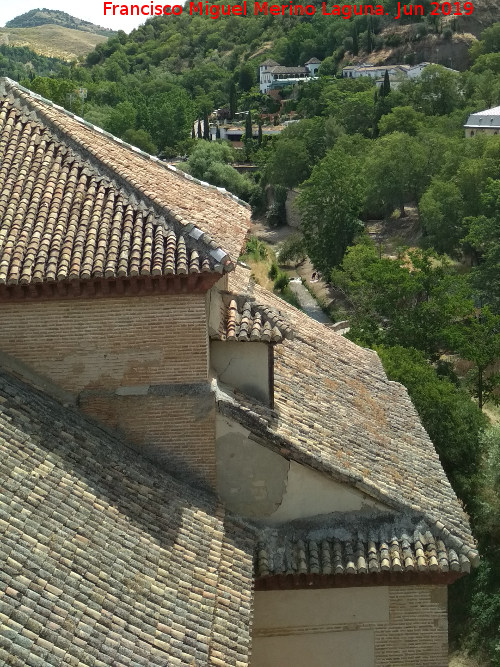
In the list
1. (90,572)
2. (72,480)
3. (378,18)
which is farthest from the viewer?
(378,18)

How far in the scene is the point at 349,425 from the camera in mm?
14922

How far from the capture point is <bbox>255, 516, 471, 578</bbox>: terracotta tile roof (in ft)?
39.9

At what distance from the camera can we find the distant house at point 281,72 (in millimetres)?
136500

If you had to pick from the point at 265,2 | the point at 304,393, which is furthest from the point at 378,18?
the point at 304,393

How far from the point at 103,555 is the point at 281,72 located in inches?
5338

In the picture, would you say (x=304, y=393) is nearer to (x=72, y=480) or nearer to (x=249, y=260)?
(x=72, y=480)

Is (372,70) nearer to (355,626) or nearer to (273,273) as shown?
(273,273)

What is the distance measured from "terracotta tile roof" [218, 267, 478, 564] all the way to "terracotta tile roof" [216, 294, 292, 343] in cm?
32

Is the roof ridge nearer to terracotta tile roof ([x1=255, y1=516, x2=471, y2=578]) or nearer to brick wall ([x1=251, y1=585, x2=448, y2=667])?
terracotta tile roof ([x1=255, y1=516, x2=471, y2=578])

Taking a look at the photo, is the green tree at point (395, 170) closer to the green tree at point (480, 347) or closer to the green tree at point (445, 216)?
the green tree at point (445, 216)

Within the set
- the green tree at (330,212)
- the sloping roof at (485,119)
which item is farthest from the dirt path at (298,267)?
the sloping roof at (485,119)

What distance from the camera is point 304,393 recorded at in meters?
15.3

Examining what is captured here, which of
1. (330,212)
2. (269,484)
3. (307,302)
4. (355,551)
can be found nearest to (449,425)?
(355,551)

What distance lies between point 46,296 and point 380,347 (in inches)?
788
